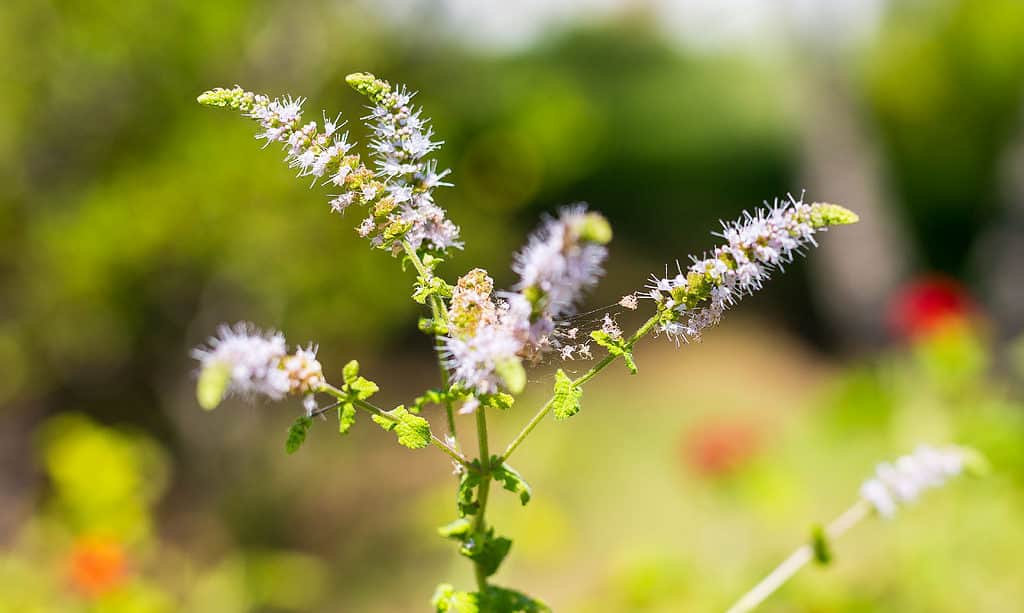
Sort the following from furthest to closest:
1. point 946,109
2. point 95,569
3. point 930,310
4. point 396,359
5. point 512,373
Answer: point 946,109 → point 396,359 → point 930,310 → point 95,569 → point 512,373

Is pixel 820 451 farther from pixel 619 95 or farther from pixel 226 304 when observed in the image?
pixel 619 95

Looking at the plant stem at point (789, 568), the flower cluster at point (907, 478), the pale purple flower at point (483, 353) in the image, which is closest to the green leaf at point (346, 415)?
the pale purple flower at point (483, 353)

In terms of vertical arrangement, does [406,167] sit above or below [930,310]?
below

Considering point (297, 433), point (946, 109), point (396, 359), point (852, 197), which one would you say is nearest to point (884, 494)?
point (297, 433)

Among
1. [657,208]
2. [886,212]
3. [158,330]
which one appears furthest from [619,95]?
[158,330]

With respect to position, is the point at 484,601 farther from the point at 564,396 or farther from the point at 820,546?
the point at 820,546

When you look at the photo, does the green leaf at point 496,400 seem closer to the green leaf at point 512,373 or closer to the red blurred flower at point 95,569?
the green leaf at point 512,373

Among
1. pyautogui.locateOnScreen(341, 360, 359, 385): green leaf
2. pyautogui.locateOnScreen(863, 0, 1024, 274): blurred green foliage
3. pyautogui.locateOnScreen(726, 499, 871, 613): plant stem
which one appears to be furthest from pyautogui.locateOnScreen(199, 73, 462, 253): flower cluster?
pyautogui.locateOnScreen(863, 0, 1024, 274): blurred green foliage
